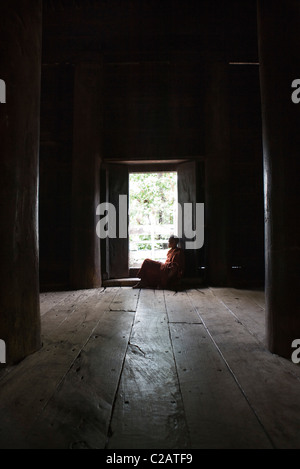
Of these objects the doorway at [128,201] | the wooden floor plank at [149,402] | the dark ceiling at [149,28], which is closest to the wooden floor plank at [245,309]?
the wooden floor plank at [149,402]

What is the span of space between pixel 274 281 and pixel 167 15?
5170 mm

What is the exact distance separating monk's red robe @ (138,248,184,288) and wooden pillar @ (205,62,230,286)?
59 cm

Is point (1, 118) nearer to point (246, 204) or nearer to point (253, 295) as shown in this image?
point (253, 295)

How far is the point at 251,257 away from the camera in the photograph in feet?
17.7

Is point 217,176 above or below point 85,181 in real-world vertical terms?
above

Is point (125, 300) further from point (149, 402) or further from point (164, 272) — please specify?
point (149, 402)

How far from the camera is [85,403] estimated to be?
1.37 meters

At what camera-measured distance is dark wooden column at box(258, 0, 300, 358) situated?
73.8 inches

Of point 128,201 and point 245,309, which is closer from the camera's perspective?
point 245,309

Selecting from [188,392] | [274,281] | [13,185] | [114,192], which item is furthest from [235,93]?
[188,392]

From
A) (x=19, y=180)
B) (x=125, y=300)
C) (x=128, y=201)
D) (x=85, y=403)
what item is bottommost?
(x=125, y=300)

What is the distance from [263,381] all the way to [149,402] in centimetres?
72

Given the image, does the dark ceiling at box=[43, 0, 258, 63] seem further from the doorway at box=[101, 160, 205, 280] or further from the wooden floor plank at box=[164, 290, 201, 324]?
the wooden floor plank at box=[164, 290, 201, 324]

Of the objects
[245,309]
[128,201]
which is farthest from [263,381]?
[128,201]
